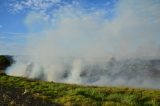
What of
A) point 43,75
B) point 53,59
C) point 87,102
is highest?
point 53,59

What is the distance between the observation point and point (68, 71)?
258 ft

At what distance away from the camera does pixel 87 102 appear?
74.4 feet

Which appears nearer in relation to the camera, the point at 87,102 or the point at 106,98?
the point at 87,102

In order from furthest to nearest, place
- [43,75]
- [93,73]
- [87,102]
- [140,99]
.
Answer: [93,73] < [43,75] < [140,99] < [87,102]

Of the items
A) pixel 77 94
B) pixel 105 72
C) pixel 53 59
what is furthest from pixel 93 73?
pixel 77 94

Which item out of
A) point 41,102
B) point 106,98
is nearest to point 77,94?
point 106,98

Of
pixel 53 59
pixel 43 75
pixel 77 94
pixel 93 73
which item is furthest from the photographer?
pixel 53 59

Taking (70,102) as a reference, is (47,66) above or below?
above

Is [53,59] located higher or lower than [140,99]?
higher

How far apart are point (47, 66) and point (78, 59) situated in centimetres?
1588

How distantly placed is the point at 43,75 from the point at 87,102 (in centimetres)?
4997

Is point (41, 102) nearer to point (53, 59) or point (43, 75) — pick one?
point (43, 75)

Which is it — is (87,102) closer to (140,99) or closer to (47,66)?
(140,99)

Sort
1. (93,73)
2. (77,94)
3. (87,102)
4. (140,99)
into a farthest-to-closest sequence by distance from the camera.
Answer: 1. (93,73)
2. (77,94)
3. (140,99)
4. (87,102)
